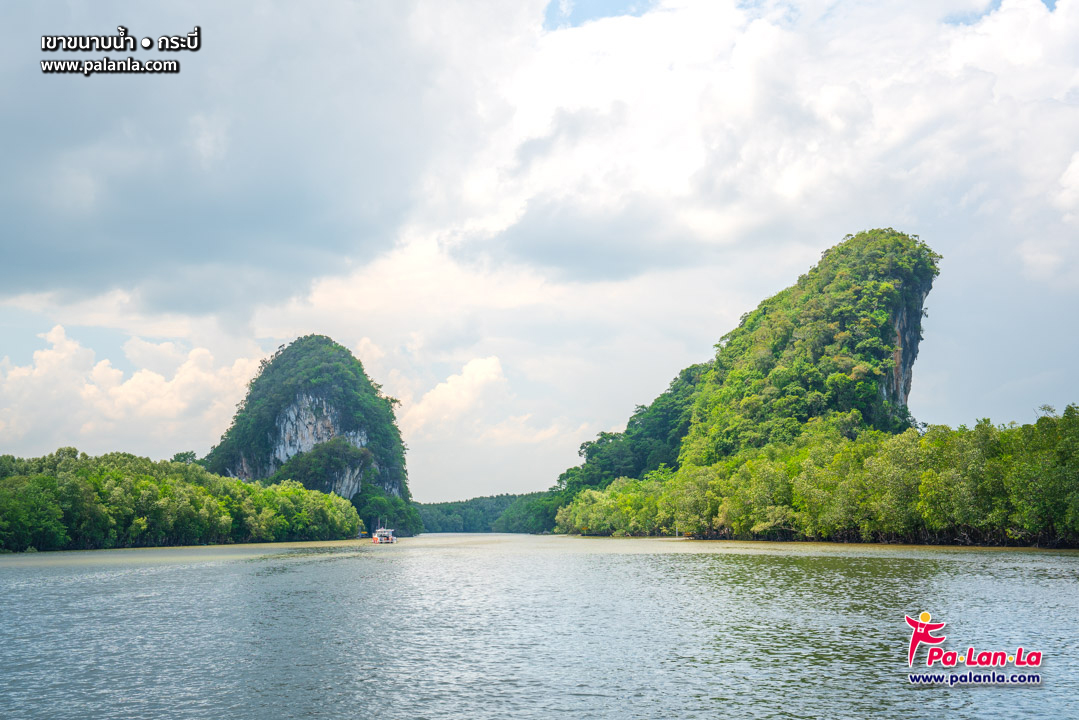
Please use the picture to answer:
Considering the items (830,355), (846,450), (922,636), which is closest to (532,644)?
(922,636)

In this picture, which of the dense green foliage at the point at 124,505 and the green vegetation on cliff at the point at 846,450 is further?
the dense green foliage at the point at 124,505

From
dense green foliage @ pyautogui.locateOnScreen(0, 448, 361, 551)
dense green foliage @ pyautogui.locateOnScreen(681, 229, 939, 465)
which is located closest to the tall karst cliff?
dense green foliage @ pyautogui.locateOnScreen(681, 229, 939, 465)

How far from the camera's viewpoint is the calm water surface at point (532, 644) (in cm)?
1844

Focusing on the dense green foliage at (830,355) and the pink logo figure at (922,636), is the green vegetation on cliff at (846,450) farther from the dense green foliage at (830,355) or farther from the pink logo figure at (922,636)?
the pink logo figure at (922,636)

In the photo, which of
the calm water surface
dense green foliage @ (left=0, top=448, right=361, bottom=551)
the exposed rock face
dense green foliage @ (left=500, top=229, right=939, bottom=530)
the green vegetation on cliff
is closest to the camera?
the calm water surface

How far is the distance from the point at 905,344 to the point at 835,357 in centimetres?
2778

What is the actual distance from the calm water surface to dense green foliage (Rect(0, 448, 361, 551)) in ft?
136

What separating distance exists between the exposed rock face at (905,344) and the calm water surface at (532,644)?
11240cm

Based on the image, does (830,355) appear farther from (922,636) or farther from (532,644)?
(532,644)

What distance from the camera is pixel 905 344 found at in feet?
538

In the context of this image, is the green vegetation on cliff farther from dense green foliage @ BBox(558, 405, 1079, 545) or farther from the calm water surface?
the calm water surface

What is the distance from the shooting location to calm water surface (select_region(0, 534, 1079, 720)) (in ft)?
60.5

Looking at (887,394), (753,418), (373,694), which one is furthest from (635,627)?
(887,394)

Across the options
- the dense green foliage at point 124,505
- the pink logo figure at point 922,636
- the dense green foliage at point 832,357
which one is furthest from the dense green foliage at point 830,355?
the pink logo figure at point 922,636
